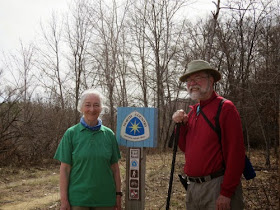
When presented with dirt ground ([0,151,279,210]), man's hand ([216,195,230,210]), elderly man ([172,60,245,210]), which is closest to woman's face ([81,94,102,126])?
elderly man ([172,60,245,210])

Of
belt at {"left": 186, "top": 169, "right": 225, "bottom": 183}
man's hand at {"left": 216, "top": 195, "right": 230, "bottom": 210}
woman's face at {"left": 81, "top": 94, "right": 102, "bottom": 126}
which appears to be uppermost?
woman's face at {"left": 81, "top": 94, "right": 102, "bottom": 126}

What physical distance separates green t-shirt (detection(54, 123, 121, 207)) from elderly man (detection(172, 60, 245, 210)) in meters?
0.75

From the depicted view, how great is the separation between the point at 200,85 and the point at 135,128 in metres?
0.93

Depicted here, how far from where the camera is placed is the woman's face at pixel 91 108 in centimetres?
296

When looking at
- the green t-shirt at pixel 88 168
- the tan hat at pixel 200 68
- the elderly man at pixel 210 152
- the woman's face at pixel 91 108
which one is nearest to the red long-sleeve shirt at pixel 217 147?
the elderly man at pixel 210 152

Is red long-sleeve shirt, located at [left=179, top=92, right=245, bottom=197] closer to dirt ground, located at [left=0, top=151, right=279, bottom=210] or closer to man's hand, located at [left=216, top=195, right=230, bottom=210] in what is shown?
man's hand, located at [left=216, top=195, right=230, bottom=210]

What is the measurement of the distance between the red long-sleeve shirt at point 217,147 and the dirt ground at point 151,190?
268 centimetres

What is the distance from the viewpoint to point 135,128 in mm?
3389

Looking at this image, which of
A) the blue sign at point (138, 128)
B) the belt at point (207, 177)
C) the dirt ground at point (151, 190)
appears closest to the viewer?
the belt at point (207, 177)

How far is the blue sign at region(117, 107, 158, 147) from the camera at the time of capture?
3.34 meters

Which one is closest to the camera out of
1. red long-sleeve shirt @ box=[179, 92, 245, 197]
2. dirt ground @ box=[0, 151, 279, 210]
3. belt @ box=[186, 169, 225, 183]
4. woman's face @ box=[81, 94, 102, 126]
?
red long-sleeve shirt @ box=[179, 92, 245, 197]

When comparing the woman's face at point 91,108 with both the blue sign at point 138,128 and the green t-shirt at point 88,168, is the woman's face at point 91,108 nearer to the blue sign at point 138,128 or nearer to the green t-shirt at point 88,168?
the green t-shirt at point 88,168

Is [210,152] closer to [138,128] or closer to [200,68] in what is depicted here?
[200,68]

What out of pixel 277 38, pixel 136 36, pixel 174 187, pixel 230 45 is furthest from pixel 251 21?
pixel 174 187
